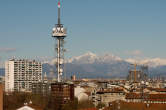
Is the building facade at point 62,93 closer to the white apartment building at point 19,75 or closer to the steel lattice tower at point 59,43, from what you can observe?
the steel lattice tower at point 59,43

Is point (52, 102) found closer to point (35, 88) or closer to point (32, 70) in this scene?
point (35, 88)

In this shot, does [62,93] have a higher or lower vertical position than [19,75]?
lower

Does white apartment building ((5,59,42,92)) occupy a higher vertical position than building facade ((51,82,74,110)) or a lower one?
higher

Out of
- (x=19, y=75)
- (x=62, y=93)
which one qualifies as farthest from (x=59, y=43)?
(x=19, y=75)

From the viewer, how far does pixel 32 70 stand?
19962cm

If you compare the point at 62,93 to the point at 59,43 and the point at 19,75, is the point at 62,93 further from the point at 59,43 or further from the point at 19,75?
the point at 19,75

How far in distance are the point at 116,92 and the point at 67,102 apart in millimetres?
24870

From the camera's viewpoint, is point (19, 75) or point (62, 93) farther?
point (19, 75)

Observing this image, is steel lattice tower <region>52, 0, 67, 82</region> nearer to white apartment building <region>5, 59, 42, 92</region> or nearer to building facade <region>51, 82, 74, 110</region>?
building facade <region>51, 82, 74, 110</region>

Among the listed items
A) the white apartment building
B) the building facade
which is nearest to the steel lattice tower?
the building facade

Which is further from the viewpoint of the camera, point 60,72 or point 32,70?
point 32,70

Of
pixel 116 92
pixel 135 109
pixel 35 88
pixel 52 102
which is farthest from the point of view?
pixel 35 88

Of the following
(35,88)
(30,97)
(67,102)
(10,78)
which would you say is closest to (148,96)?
(67,102)

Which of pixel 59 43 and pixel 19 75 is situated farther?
pixel 19 75
